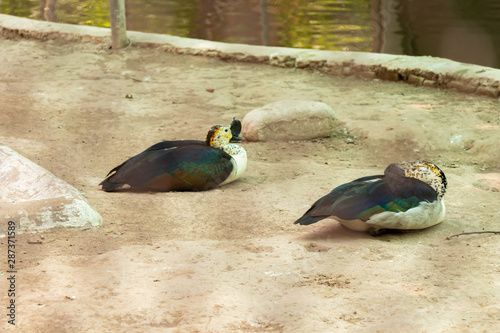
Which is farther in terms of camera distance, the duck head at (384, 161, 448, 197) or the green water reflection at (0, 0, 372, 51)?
the green water reflection at (0, 0, 372, 51)

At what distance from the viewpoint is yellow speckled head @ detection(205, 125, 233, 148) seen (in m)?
5.04

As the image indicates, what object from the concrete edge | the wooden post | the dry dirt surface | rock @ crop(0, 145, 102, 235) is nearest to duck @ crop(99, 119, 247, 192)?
the dry dirt surface

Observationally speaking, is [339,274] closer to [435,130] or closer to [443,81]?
[435,130]

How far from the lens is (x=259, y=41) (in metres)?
12.1

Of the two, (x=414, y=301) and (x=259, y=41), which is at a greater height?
(x=414, y=301)

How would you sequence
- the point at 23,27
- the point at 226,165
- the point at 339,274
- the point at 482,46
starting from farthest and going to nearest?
the point at 482,46
the point at 23,27
the point at 226,165
the point at 339,274

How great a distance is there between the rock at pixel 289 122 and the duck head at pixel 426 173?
205cm

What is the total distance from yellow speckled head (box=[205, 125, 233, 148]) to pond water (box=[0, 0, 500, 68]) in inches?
252

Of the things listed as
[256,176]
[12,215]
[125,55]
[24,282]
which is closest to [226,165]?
[256,176]

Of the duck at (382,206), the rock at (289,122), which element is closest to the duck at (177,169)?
the duck at (382,206)

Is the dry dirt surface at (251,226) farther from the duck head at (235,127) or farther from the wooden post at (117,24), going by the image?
the wooden post at (117,24)

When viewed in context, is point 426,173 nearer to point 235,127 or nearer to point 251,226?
point 251,226

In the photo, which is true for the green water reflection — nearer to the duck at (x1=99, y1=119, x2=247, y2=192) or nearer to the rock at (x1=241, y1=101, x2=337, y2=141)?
the rock at (x1=241, y1=101, x2=337, y2=141)

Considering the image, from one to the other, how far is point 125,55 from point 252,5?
21.3 feet
